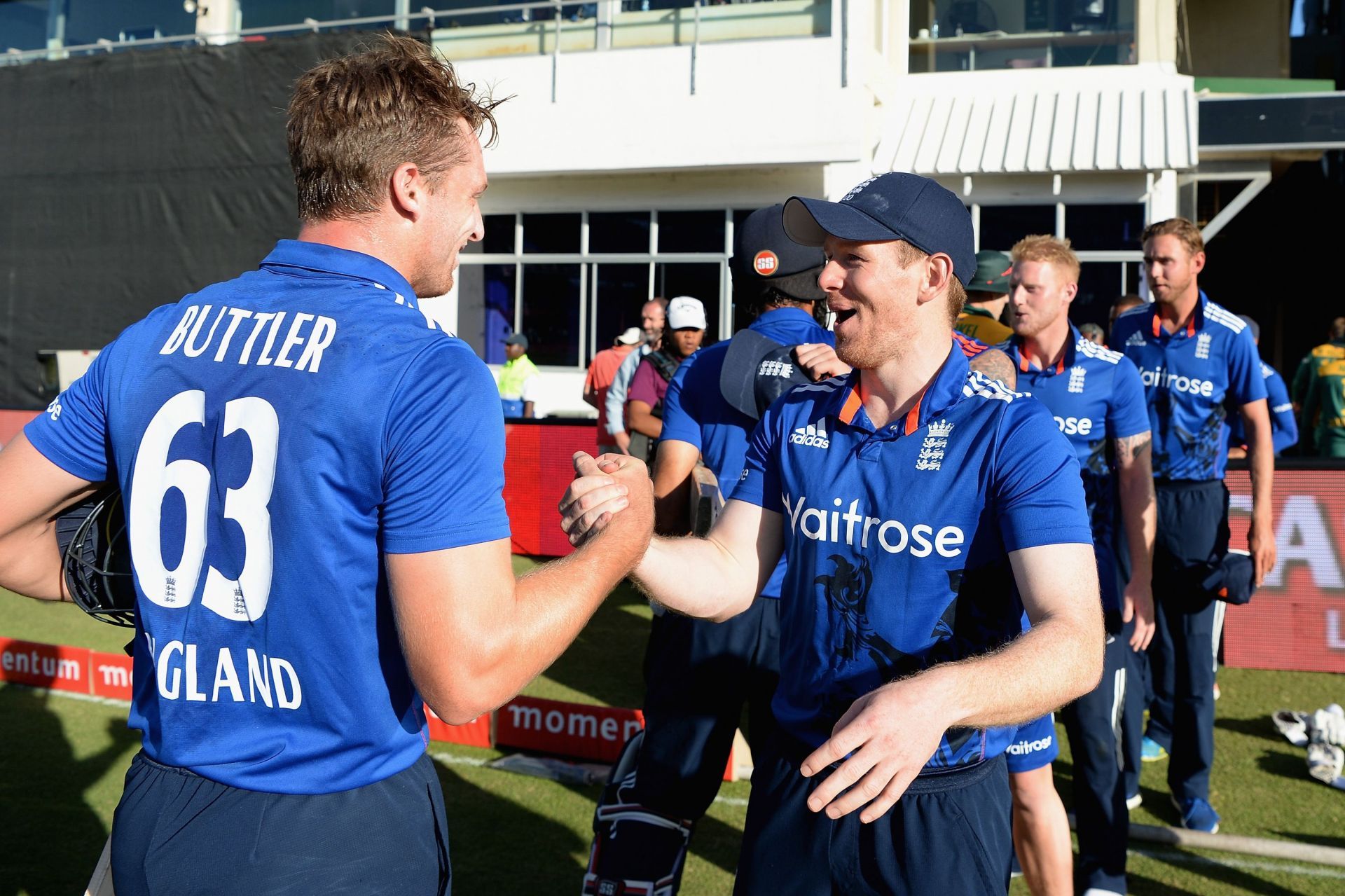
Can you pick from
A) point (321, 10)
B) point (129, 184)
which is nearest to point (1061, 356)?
point (321, 10)

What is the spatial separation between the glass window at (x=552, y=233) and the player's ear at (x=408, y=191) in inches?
584

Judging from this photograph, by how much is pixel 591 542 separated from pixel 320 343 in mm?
576

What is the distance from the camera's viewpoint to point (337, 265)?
1827 mm

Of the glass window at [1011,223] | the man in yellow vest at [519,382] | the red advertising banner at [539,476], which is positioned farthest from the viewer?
the glass window at [1011,223]

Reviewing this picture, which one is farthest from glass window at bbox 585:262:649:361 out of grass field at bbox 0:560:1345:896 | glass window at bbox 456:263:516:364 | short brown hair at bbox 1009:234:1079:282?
short brown hair at bbox 1009:234:1079:282

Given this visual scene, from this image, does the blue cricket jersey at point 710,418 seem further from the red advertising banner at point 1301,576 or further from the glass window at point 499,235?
the glass window at point 499,235

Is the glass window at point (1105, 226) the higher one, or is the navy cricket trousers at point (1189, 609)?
the glass window at point (1105, 226)

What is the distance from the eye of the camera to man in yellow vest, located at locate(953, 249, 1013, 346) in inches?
191

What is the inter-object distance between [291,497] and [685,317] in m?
6.08

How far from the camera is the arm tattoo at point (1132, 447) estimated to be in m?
4.18

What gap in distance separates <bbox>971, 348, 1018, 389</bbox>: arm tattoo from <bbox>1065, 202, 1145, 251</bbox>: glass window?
1215cm

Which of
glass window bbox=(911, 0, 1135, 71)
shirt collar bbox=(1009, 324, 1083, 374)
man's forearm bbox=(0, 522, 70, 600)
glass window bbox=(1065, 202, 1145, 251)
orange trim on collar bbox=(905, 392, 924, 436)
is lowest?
man's forearm bbox=(0, 522, 70, 600)

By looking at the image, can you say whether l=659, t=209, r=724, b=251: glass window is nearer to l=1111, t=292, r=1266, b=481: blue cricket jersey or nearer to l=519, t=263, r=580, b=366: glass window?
l=519, t=263, r=580, b=366: glass window

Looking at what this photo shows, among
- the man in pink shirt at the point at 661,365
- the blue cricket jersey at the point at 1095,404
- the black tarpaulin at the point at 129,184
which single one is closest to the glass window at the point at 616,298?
the black tarpaulin at the point at 129,184
